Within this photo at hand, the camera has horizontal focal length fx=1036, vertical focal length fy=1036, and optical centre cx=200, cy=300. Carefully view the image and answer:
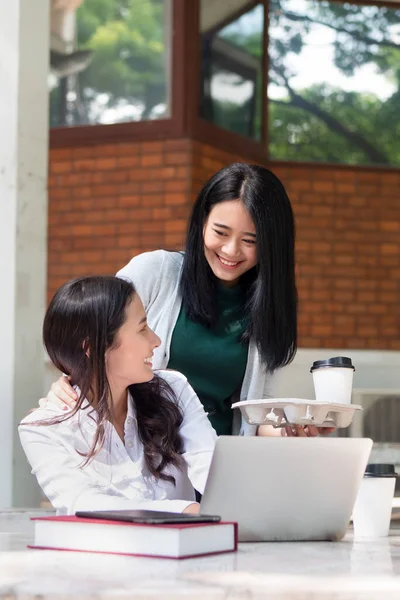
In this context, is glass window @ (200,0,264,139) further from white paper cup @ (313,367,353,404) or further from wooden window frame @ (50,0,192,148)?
white paper cup @ (313,367,353,404)

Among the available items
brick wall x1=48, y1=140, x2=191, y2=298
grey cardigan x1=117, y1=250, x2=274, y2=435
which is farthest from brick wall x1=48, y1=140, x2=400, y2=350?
grey cardigan x1=117, y1=250, x2=274, y2=435

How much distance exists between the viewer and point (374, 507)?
5.05 feet

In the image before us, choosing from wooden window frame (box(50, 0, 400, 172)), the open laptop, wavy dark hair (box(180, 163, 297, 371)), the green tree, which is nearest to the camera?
the open laptop

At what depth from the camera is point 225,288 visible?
222 centimetres

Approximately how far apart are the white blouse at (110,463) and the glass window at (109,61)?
4.67 m

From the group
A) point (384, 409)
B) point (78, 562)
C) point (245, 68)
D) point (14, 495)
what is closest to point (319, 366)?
point (78, 562)

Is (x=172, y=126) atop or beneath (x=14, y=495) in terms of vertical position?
atop

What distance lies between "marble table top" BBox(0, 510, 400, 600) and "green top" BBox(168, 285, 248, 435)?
0.83 meters

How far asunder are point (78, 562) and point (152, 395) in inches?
29.4

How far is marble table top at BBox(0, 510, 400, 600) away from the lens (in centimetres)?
92

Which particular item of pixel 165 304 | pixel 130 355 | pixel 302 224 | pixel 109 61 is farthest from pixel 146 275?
pixel 302 224

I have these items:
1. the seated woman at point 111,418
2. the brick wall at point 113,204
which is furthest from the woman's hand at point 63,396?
the brick wall at point 113,204

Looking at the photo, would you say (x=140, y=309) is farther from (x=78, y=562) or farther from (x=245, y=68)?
(x=245, y=68)

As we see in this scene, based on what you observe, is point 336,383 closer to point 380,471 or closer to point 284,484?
point 380,471
